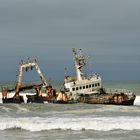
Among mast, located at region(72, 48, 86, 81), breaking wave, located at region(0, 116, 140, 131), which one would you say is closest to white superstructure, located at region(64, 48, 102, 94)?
mast, located at region(72, 48, 86, 81)

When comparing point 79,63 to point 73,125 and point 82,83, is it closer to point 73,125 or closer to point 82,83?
point 82,83

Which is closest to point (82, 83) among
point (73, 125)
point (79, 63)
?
point (79, 63)

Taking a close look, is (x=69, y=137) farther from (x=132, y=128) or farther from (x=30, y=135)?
(x=132, y=128)

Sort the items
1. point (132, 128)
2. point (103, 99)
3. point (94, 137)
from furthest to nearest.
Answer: point (103, 99) → point (132, 128) → point (94, 137)

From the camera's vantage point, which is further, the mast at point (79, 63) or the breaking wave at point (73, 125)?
the mast at point (79, 63)

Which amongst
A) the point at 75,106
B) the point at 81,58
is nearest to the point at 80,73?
the point at 81,58

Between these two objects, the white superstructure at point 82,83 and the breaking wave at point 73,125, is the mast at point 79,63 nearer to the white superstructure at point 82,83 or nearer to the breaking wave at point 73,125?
the white superstructure at point 82,83

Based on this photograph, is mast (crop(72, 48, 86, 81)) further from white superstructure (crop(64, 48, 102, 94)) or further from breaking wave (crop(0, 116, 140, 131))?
breaking wave (crop(0, 116, 140, 131))

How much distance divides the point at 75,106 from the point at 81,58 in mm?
9711

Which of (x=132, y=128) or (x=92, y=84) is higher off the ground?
(x=92, y=84)

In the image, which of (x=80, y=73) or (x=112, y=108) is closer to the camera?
(x=112, y=108)

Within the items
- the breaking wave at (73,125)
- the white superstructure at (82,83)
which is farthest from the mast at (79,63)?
the breaking wave at (73,125)

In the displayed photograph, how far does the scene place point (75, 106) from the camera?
201ft

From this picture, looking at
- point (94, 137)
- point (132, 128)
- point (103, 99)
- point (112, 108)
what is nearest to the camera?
point (94, 137)
